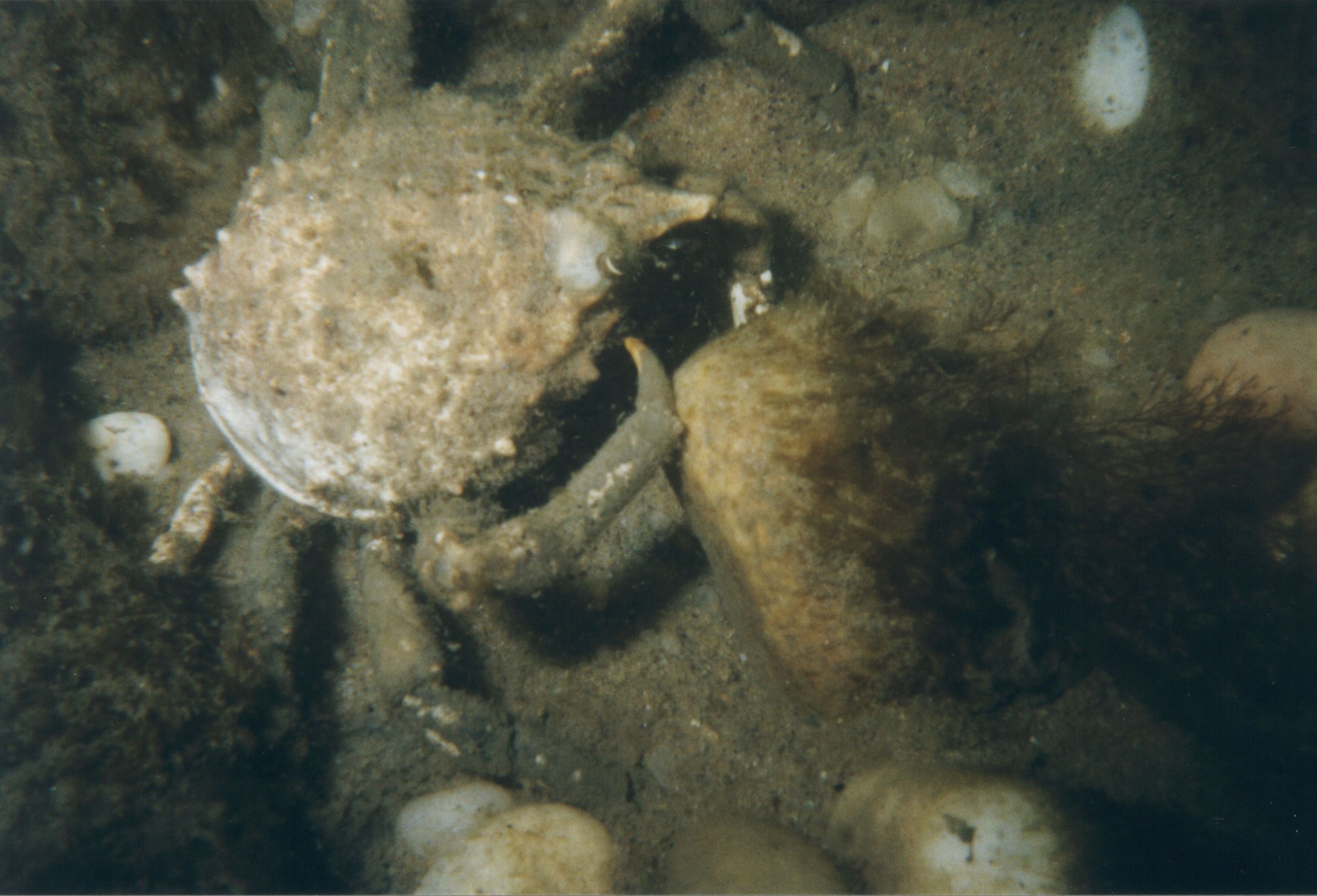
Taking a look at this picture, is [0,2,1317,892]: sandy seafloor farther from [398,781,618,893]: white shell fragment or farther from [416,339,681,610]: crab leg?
[416,339,681,610]: crab leg

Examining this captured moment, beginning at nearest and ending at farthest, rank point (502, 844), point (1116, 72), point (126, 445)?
point (502, 844), point (1116, 72), point (126, 445)

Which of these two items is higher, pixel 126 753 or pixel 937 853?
pixel 126 753

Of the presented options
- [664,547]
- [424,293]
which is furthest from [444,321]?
[664,547]

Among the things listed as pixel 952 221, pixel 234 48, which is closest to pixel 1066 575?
pixel 952 221

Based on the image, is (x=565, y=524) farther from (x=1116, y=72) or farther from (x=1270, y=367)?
(x=1116, y=72)

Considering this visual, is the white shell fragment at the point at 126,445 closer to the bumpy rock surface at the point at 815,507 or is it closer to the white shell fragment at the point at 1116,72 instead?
the bumpy rock surface at the point at 815,507

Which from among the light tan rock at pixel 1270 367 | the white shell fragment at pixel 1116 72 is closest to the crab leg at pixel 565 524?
the light tan rock at pixel 1270 367

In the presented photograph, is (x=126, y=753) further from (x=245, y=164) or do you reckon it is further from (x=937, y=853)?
(x=937, y=853)
